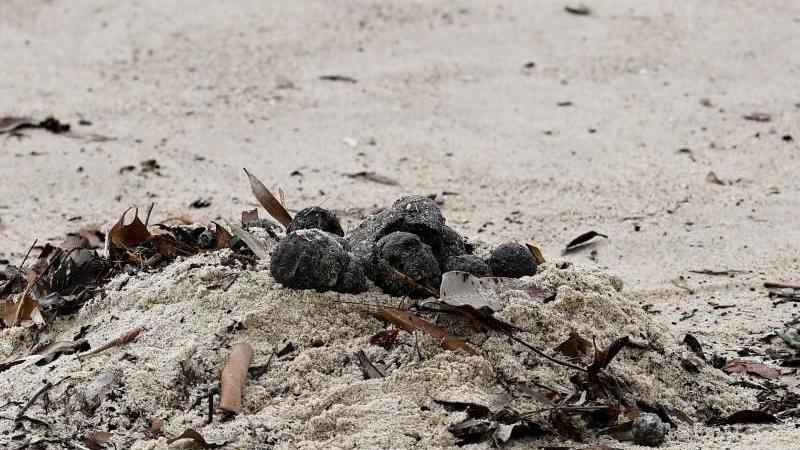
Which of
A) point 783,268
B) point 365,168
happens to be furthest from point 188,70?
point 783,268

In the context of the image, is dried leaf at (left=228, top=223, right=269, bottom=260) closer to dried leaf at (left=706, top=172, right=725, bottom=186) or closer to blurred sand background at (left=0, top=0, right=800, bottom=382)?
blurred sand background at (left=0, top=0, right=800, bottom=382)

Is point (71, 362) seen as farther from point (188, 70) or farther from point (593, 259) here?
point (188, 70)

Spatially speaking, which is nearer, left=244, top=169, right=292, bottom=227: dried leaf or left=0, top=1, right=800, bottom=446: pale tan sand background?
left=244, top=169, right=292, bottom=227: dried leaf

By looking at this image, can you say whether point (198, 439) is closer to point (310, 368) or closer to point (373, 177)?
point (310, 368)

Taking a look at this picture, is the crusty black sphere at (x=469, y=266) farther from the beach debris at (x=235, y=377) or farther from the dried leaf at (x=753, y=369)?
the dried leaf at (x=753, y=369)

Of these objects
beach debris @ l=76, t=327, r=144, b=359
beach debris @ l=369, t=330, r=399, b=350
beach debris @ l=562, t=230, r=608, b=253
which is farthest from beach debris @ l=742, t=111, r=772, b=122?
beach debris @ l=76, t=327, r=144, b=359

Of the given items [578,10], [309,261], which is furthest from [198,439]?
[578,10]
